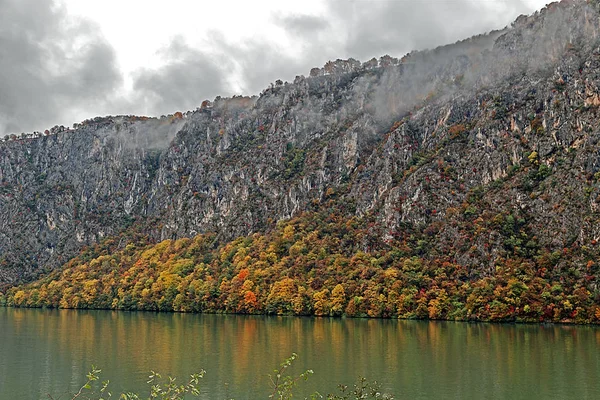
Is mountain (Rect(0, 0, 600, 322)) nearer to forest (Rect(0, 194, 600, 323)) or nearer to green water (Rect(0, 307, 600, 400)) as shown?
forest (Rect(0, 194, 600, 323))

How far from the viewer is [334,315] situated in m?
120

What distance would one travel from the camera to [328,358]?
55.9m

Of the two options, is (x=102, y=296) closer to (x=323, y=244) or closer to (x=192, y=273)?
(x=192, y=273)

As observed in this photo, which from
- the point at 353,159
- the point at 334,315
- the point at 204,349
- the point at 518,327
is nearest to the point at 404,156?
the point at 353,159

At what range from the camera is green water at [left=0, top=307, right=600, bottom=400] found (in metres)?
42.3

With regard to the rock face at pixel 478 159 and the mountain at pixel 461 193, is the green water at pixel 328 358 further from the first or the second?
the rock face at pixel 478 159

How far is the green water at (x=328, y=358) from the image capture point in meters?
42.3

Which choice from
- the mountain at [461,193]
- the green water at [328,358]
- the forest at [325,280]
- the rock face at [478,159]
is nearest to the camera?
the green water at [328,358]

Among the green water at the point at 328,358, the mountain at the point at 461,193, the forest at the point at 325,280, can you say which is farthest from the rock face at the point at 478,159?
the green water at the point at 328,358

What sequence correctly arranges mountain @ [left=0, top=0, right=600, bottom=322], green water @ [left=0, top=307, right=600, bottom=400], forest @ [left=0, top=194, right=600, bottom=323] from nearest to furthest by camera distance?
1. green water @ [left=0, top=307, right=600, bottom=400]
2. forest @ [left=0, top=194, right=600, bottom=323]
3. mountain @ [left=0, top=0, right=600, bottom=322]

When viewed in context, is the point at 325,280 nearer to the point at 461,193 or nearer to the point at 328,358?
the point at 461,193

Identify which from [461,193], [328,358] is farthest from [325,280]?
[328,358]

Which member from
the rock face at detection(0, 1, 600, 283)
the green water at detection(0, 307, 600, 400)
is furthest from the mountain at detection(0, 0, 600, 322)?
the green water at detection(0, 307, 600, 400)

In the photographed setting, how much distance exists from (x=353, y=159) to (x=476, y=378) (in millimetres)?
140674
